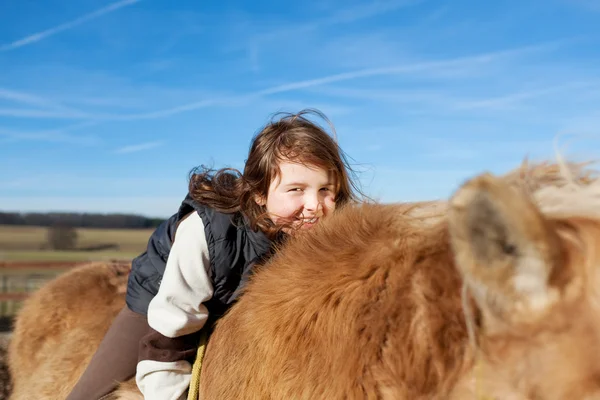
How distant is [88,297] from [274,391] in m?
2.21

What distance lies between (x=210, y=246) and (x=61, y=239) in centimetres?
4615

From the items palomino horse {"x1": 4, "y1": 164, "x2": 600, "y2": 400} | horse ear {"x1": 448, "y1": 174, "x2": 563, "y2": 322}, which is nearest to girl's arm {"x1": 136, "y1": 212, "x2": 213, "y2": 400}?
palomino horse {"x1": 4, "y1": 164, "x2": 600, "y2": 400}

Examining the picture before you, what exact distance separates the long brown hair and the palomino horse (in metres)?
0.42

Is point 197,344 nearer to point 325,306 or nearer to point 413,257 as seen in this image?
point 325,306

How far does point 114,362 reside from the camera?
2.35 metres

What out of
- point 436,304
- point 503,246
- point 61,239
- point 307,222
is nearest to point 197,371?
point 307,222

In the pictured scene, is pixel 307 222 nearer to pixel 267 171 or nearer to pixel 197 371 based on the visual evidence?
pixel 267 171

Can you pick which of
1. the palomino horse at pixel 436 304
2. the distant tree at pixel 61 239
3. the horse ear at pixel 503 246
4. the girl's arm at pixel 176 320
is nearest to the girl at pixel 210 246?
the girl's arm at pixel 176 320

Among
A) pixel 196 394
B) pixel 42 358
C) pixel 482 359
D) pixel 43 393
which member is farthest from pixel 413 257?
pixel 42 358

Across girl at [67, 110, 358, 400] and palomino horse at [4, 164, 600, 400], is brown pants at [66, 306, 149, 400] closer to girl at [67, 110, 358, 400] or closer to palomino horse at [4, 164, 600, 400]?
girl at [67, 110, 358, 400]

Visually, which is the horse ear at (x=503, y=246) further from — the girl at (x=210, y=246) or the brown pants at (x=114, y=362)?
the brown pants at (x=114, y=362)

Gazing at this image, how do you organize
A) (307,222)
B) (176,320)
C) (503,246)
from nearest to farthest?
(503,246)
(176,320)
(307,222)

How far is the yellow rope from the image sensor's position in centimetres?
198

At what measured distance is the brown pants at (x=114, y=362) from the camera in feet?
7.66
